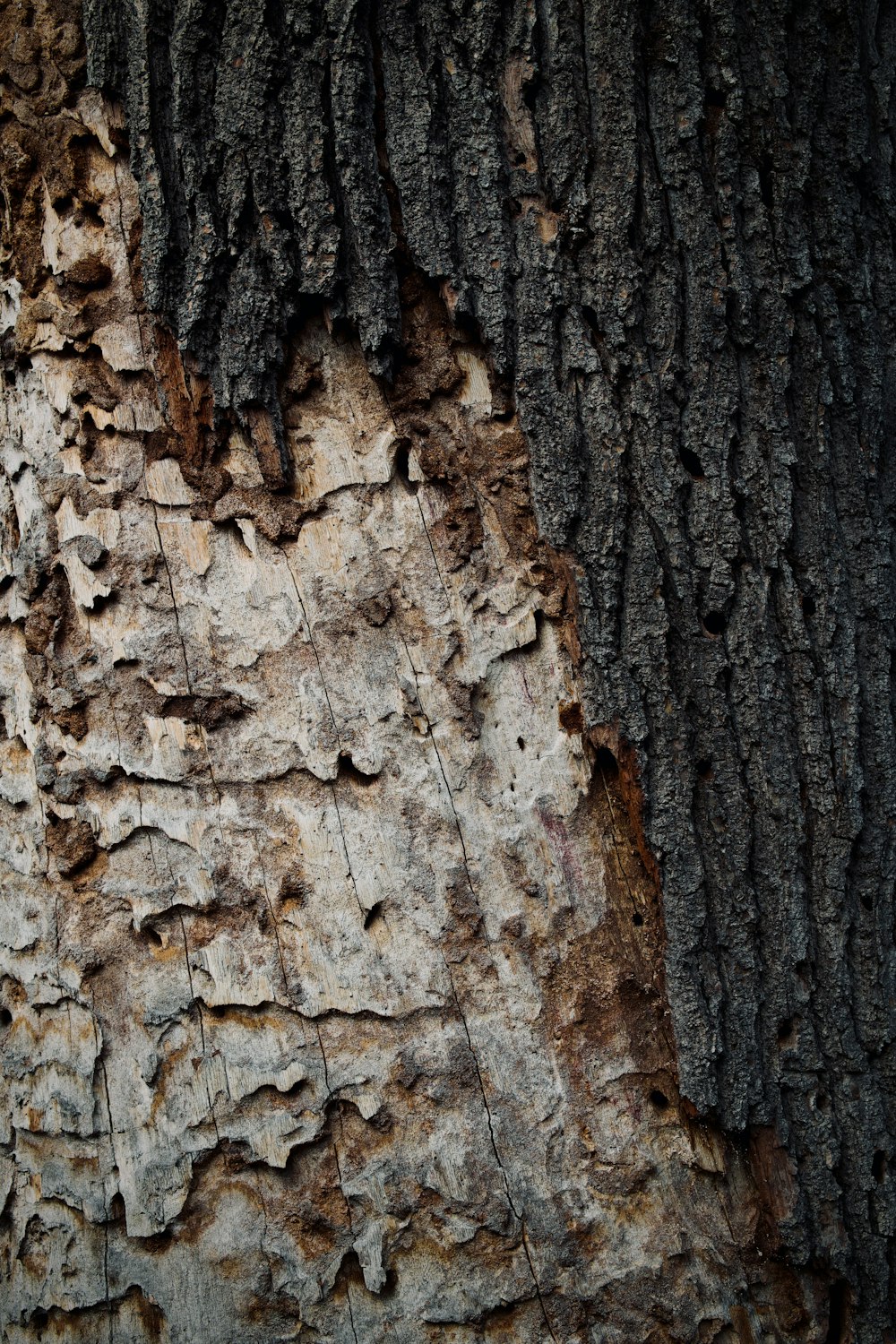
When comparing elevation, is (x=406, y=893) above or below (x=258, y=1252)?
above

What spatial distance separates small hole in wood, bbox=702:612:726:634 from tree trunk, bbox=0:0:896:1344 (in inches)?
0.4

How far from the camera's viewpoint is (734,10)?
1.71 m

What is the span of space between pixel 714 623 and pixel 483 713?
45 centimetres

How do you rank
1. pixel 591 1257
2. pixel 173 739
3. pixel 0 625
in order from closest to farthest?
1. pixel 591 1257
2. pixel 173 739
3. pixel 0 625

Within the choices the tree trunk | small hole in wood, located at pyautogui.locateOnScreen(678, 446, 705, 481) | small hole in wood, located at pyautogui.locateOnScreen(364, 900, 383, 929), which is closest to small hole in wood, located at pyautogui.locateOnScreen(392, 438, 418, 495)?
the tree trunk

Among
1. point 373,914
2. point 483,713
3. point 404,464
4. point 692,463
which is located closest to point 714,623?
point 692,463

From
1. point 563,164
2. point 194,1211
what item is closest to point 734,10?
point 563,164

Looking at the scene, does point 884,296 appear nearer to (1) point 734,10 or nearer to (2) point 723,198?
(2) point 723,198

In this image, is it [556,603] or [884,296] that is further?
[884,296]

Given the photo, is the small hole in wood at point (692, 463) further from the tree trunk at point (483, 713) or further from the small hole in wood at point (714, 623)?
the small hole in wood at point (714, 623)

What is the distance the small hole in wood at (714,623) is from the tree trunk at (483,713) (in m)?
0.01

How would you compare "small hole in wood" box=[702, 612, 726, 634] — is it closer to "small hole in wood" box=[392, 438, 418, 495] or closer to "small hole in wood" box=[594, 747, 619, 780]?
"small hole in wood" box=[594, 747, 619, 780]

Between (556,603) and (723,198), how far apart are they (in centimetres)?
78

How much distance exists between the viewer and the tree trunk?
5.46 ft
